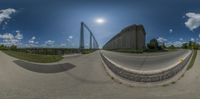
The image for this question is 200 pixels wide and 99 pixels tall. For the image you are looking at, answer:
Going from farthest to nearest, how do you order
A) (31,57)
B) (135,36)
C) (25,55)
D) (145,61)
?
1. (145,61)
2. (31,57)
3. (25,55)
4. (135,36)

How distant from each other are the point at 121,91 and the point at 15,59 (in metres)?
6.79

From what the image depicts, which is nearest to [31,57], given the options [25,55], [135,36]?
[25,55]

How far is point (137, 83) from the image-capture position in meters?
7.52

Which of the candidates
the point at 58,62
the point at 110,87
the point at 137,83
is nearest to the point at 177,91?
the point at 137,83

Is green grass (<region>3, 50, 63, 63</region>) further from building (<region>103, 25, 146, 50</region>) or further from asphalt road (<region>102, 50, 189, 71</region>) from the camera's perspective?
building (<region>103, 25, 146, 50</region>)

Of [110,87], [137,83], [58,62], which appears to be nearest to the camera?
[110,87]

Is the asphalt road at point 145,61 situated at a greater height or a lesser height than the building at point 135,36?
lesser

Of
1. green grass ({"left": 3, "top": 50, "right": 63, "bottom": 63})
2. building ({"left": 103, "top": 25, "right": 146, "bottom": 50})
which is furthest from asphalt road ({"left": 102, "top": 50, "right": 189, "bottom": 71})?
green grass ({"left": 3, "top": 50, "right": 63, "bottom": 63})

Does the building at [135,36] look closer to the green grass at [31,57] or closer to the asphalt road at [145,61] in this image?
the asphalt road at [145,61]

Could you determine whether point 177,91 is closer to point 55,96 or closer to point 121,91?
point 121,91

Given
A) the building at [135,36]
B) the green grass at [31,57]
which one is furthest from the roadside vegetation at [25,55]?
the building at [135,36]

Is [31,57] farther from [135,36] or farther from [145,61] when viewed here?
[145,61]

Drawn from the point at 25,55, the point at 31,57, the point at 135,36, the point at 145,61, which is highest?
the point at 135,36

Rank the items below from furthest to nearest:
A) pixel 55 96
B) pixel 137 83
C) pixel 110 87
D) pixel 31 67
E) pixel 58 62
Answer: pixel 58 62, pixel 31 67, pixel 137 83, pixel 110 87, pixel 55 96
